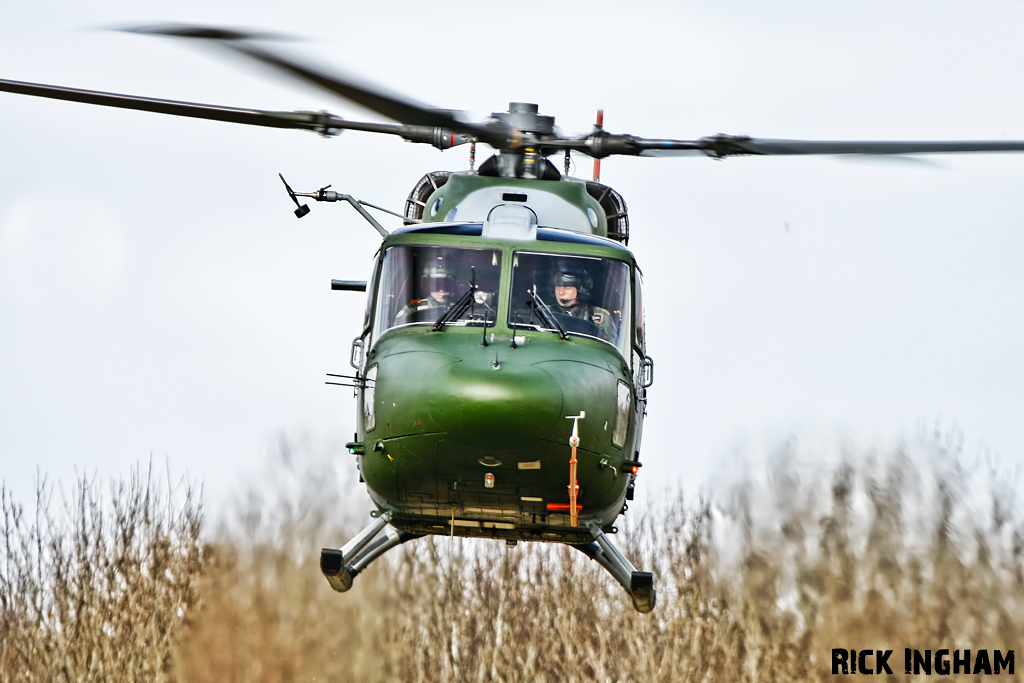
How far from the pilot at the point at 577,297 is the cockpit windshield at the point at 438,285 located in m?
0.51

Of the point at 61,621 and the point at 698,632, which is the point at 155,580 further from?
the point at 698,632

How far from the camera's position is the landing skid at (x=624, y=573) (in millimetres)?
13273

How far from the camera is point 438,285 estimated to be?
12367 millimetres

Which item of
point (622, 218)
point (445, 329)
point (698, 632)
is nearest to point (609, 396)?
point (445, 329)

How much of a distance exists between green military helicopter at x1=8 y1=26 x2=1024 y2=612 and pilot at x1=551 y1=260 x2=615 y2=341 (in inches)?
0.5

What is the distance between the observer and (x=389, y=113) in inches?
318

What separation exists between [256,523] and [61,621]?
4375 mm

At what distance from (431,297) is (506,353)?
109cm

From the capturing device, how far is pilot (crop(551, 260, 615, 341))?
40.4ft

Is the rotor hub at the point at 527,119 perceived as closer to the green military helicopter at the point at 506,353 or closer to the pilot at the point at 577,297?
the green military helicopter at the point at 506,353

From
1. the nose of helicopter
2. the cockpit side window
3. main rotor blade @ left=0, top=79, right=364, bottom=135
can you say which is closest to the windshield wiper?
the nose of helicopter

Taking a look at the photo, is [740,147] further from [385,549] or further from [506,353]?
[385,549]

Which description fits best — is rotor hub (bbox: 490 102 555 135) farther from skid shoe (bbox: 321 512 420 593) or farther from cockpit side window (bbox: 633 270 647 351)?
skid shoe (bbox: 321 512 420 593)

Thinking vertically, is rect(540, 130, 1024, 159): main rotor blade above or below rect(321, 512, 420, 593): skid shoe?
above
